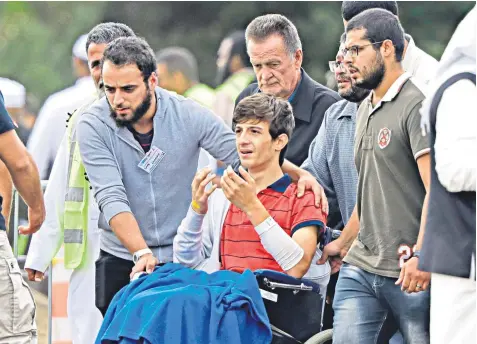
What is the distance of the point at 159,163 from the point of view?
19.5 feet

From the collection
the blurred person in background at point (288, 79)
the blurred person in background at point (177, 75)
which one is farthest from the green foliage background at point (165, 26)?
the blurred person in background at point (288, 79)

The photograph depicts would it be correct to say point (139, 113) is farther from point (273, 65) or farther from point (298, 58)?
point (298, 58)

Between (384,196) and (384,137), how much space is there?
248 millimetres

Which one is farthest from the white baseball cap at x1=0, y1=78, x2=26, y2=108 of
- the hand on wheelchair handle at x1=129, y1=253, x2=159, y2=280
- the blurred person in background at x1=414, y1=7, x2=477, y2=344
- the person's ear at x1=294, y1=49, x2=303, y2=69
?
the blurred person in background at x1=414, y1=7, x2=477, y2=344

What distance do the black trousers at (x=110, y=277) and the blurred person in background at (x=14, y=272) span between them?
0.48 m

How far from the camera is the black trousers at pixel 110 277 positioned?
605 cm

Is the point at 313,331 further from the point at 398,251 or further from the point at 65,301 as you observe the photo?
the point at 65,301

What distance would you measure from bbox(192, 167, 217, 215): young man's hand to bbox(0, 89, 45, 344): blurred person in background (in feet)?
2.77

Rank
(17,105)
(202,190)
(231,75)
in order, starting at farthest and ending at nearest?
(17,105) < (231,75) < (202,190)

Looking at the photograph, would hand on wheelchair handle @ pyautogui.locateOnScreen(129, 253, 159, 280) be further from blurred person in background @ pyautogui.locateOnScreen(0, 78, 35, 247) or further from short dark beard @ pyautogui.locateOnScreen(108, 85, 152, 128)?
blurred person in background @ pyautogui.locateOnScreen(0, 78, 35, 247)

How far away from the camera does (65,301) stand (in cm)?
724

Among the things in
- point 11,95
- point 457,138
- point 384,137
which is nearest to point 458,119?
point 457,138

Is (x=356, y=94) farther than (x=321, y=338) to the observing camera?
Yes

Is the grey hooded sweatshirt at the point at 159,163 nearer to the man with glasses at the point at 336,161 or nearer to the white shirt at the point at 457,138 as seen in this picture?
the man with glasses at the point at 336,161
